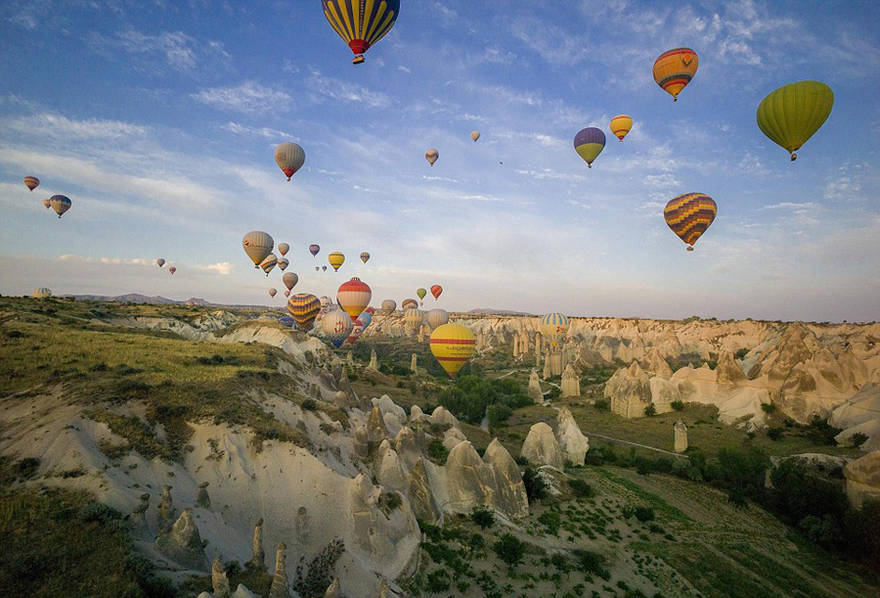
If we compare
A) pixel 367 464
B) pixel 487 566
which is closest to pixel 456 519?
pixel 487 566

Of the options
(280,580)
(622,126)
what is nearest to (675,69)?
(622,126)

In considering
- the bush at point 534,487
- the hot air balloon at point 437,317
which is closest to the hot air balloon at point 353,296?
the hot air balloon at point 437,317

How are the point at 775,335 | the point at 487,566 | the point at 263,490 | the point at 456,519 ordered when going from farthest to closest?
the point at 775,335 → the point at 456,519 → the point at 487,566 → the point at 263,490

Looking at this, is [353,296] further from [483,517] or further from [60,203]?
[60,203]

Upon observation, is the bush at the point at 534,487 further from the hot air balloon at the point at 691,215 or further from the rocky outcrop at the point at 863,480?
the hot air balloon at the point at 691,215

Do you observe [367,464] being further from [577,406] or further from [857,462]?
[577,406]

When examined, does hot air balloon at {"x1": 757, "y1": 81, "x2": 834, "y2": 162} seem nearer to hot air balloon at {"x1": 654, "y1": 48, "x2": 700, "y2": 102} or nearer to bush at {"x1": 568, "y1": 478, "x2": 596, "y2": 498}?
hot air balloon at {"x1": 654, "y1": 48, "x2": 700, "y2": 102}

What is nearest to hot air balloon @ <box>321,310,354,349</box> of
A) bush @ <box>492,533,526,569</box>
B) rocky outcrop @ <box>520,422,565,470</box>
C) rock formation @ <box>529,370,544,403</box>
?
rock formation @ <box>529,370,544,403</box>
